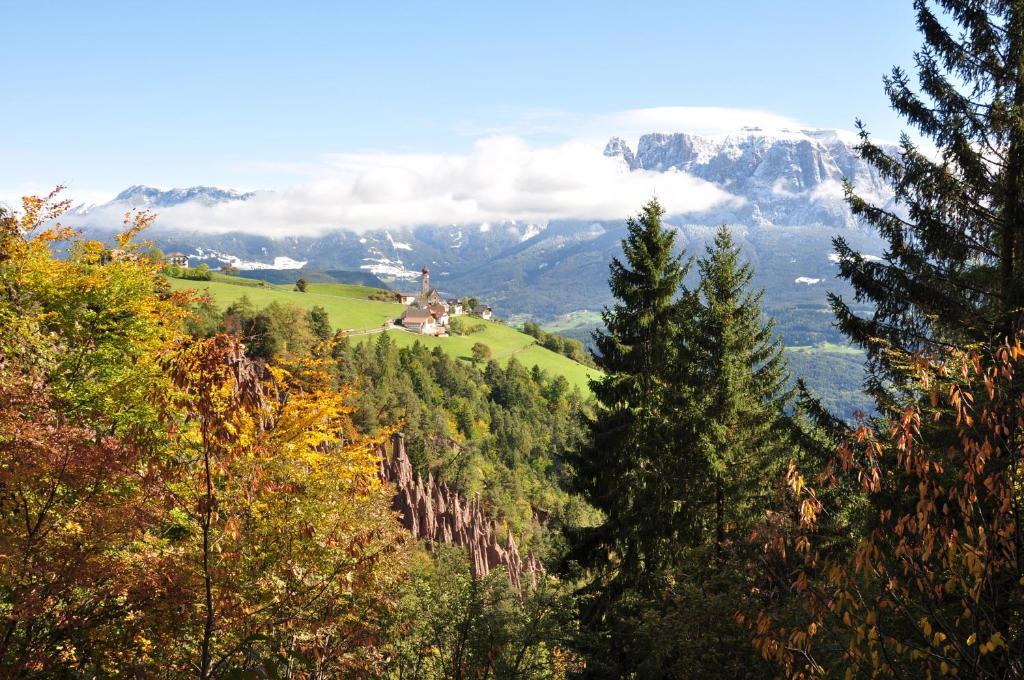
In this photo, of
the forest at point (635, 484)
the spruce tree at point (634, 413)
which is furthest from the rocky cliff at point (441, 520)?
the spruce tree at point (634, 413)

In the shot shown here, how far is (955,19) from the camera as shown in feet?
42.2

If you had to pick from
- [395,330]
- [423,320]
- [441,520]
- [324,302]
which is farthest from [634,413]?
[324,302]

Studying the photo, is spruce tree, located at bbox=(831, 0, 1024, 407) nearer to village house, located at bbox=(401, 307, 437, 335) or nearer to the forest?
the forest

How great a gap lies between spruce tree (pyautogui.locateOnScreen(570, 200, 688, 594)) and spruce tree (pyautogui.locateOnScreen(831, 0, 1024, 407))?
657 cm

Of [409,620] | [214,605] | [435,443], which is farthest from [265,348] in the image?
[214,605]

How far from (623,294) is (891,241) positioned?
8.16m

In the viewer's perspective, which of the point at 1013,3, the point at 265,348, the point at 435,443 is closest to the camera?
the point at 1013,3

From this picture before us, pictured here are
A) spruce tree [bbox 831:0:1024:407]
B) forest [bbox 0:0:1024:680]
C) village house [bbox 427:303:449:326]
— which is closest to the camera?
forest [bbox 0:0:1024:680]

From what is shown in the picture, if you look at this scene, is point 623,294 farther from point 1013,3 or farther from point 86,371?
point 86,371

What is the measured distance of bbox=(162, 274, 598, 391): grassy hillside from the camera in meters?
128

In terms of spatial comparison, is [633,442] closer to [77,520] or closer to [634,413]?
[634,413]

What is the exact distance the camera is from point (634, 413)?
20172 millimetres

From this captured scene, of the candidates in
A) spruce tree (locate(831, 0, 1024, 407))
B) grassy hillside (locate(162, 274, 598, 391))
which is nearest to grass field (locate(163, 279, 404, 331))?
grassy hillside (locate(162, 274, 598, 391))

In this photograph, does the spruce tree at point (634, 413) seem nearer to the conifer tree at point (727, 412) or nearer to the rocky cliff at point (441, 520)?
the conifer tree at point (727, 412)
